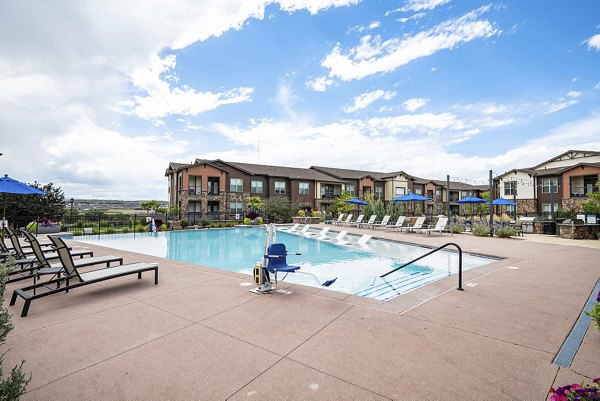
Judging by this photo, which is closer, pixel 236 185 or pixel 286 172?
pixel 236 185

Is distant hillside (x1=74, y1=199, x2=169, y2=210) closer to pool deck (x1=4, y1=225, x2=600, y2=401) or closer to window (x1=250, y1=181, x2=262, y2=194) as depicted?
window (x1=250, y1=181, x2=262, y2=194)

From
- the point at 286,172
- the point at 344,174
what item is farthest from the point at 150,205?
the point at 344,174

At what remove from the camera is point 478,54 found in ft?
49.1

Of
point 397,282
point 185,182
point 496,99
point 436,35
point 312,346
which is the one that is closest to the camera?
point 312,346

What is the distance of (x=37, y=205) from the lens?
1859cm

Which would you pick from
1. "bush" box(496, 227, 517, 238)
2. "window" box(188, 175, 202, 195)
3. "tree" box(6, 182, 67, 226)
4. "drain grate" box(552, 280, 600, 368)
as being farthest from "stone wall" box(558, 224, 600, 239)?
"window" box(188, 175, 202, 195)

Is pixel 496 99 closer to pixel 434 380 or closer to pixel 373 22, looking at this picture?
pixel 373 22

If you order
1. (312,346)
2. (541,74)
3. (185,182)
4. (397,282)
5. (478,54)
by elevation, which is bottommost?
(397,282)

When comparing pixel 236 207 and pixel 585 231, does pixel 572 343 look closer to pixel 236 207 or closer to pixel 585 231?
pixel 585 231

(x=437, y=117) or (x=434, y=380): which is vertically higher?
(x=437, y=117)

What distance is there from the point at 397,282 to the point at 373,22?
43.8 feet

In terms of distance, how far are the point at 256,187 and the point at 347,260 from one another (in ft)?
83.0

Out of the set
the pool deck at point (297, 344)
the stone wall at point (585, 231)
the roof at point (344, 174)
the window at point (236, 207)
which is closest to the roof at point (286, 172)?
the roof at point (344, 174)

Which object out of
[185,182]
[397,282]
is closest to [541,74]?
[397,282]
